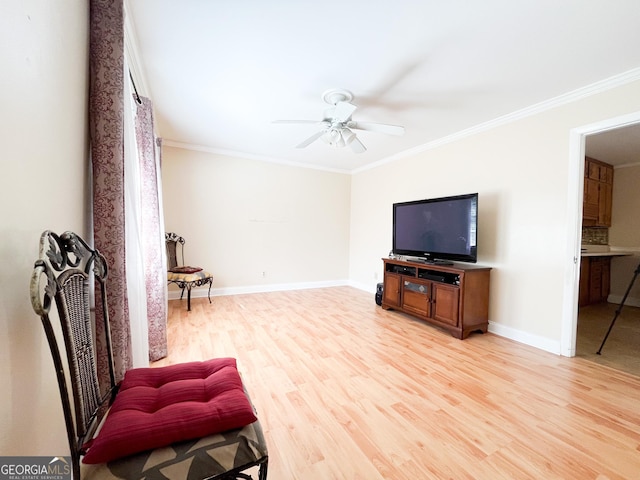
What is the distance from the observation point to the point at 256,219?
4695 millimetres

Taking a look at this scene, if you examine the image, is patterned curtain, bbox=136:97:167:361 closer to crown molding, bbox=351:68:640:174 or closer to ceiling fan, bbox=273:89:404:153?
ceiling fan, bbox=273:89:404:153

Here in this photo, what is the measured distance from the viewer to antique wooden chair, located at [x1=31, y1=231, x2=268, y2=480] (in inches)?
27.8

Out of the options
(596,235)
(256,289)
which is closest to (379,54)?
(256,289)

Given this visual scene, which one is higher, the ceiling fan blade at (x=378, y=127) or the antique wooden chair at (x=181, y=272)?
the ceiling fan blade at (x=378, y=127)

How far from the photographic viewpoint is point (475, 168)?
320cm

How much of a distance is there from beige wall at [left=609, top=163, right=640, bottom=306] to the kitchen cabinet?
135mm

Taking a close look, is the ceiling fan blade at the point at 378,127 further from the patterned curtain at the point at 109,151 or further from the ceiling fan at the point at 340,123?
the patterned curtain at the point at 109,151

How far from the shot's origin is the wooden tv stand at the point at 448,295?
279cm

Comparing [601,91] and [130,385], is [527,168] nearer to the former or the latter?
[601,91]

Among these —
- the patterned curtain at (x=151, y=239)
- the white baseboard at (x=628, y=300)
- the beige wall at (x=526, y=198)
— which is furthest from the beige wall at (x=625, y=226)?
the patterned curtain at (x=151, y=239)

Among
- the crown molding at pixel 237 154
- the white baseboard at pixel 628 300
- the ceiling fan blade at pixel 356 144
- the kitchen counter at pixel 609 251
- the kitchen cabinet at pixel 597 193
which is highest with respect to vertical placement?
the crown molding at pixel 237 154

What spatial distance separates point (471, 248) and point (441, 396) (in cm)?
170

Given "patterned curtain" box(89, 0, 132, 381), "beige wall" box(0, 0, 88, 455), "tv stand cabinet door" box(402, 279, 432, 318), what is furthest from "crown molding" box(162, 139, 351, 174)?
"beige wall" box(0, 0, 88, 455)

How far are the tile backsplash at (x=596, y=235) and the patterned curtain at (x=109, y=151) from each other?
6.53 m
